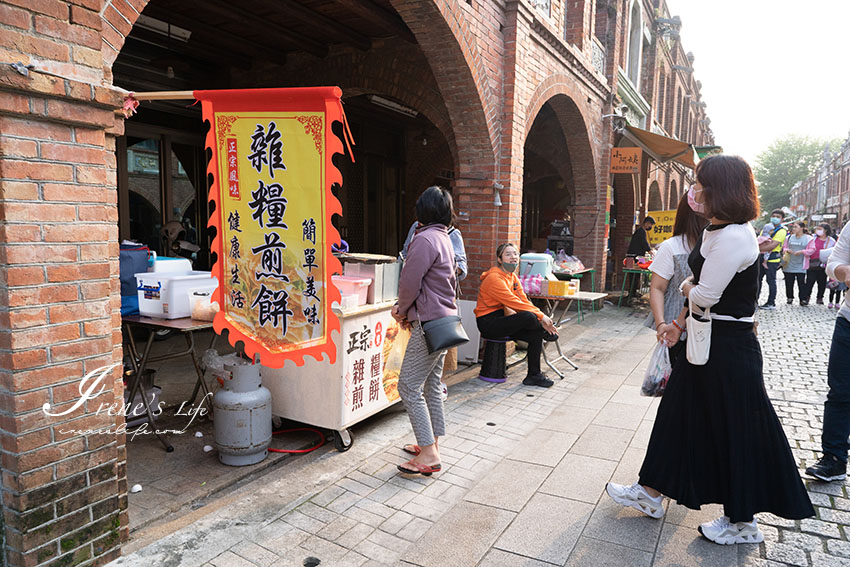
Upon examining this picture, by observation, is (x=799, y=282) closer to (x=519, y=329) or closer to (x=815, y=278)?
(x=815, y=278)

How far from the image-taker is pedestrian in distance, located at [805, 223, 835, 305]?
1219 centimetres

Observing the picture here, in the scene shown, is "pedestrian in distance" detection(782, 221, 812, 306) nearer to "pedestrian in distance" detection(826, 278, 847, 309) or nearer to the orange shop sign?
"pedestrian in distance" detection(826, 278, 847, 309)

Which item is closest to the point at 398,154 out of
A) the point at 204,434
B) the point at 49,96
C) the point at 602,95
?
the point at 602,95

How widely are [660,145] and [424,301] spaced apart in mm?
10303

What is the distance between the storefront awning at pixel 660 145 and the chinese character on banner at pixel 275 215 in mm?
10184

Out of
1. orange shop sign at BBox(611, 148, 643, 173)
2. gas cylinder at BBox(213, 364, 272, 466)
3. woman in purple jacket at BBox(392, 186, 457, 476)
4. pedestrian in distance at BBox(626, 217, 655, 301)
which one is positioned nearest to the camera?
woman in purple jacket at BBox(392, 186, 457, 476)

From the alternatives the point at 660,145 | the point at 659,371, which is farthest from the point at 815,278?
the point at 659,371

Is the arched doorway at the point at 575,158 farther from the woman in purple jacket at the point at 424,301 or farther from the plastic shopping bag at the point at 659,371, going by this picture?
the plastic shopping bag at the point at 659,371

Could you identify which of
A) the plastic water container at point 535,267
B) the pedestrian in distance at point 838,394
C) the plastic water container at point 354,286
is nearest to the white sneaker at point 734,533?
the pedestrian in distance at point 838,394

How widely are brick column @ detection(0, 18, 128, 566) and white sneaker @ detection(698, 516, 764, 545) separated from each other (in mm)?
3114

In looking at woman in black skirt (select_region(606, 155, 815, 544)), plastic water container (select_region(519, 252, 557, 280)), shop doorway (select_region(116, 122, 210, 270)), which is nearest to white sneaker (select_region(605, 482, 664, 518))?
woman in black skirt (select_region(606, 155, 815, 544))

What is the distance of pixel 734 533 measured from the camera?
2.88 m

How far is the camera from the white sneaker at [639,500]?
10.2 feet

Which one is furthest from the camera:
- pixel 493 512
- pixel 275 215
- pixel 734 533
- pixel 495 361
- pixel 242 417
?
pixel 495 361
